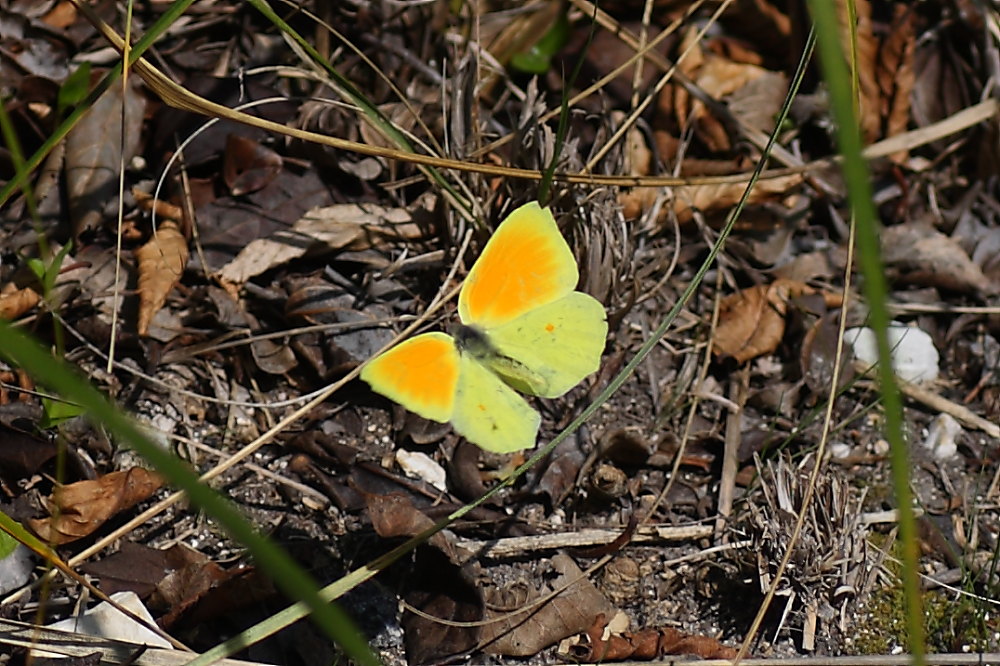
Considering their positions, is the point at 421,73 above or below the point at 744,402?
above

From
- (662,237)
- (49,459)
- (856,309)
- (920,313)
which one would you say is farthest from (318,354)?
(920,313)

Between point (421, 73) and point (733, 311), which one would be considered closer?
point (733, 311)

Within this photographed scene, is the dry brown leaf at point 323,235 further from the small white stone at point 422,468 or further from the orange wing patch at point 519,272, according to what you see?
the orange wing patch at point 519,272

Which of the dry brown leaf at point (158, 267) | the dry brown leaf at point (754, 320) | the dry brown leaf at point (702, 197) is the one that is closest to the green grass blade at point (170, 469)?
the dry brown leaf at point (158, 267)

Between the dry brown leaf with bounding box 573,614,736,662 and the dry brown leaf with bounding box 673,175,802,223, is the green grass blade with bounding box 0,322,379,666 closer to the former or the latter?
the dry brown leaf with bounding box 573,614,736,662

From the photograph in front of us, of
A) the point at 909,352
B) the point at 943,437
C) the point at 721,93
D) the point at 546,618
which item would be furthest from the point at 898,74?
the point at 546,618

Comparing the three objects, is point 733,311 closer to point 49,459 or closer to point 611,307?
point 611,307
